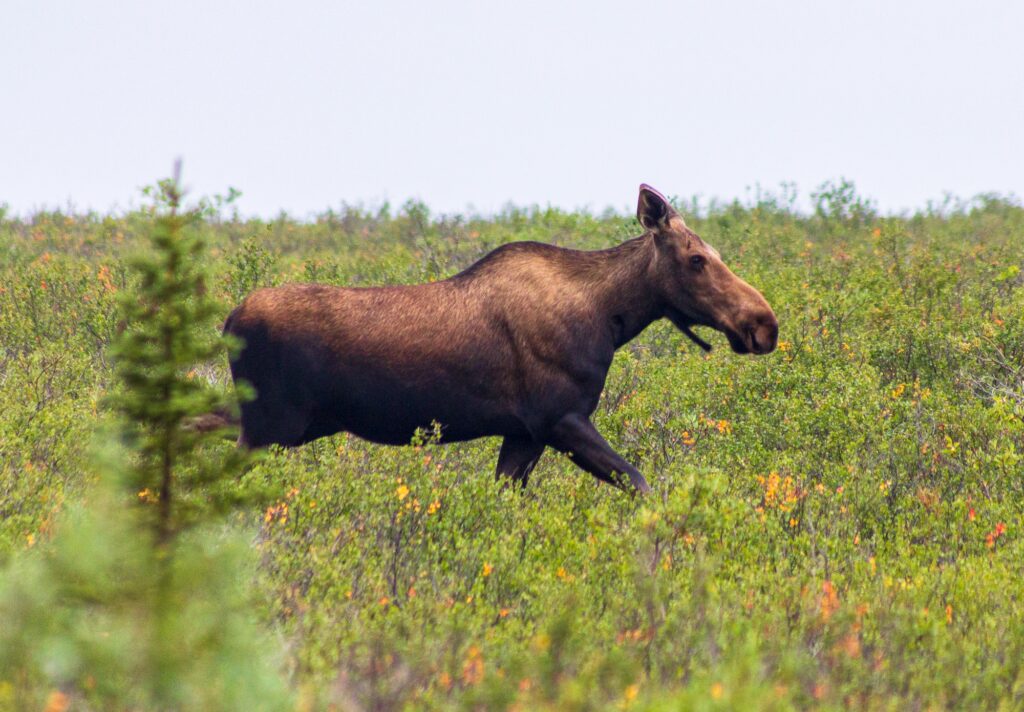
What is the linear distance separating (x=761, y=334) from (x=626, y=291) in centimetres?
87

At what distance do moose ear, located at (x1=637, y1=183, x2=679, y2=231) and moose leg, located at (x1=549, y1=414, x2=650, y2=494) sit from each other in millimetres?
1303

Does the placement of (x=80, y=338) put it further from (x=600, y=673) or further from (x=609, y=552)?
(x=600, y=673)

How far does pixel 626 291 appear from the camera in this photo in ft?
27.2

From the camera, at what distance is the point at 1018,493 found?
8320 millimetres

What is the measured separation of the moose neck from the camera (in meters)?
8.26

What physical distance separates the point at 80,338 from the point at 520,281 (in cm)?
571

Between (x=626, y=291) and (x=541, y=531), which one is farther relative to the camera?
(x=626, y=291)

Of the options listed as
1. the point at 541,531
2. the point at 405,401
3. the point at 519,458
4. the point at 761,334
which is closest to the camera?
the point at 541,531

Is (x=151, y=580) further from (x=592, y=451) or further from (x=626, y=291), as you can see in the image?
(x=626, y=291)

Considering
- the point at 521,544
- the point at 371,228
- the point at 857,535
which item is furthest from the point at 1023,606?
the point at 371,228

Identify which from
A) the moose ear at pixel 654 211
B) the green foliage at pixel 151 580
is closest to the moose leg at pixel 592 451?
the moose ear at pixel 654 211

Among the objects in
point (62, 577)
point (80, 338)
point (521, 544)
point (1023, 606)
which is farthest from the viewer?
point (80, 338)

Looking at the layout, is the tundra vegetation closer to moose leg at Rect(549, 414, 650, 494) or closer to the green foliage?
the green foliage

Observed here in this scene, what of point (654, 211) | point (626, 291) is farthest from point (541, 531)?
point (654, 211)
